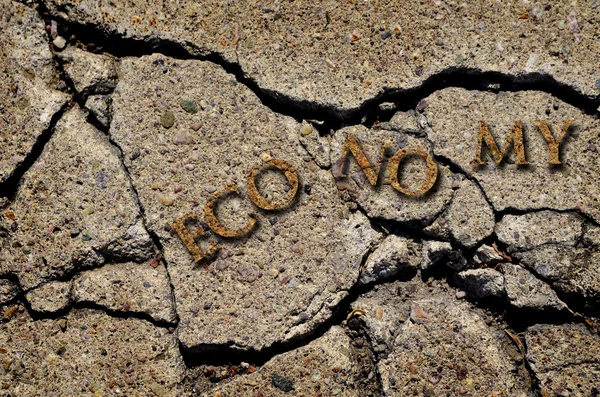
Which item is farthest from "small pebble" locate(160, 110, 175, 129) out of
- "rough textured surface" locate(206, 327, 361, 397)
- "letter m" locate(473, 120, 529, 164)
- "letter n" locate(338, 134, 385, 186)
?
"letter m" locate(473, 120, 529, 164)

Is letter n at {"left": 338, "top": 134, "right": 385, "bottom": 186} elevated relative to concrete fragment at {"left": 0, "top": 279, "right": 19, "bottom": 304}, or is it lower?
elevated

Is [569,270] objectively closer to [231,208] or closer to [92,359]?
[231,208]

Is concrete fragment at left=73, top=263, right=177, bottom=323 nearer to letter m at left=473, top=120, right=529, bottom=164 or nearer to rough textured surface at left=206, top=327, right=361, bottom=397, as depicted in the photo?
rough textured surface at left=206, top=327, right=361, bottom=397

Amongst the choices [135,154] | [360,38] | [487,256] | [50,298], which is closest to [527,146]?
[487,256]

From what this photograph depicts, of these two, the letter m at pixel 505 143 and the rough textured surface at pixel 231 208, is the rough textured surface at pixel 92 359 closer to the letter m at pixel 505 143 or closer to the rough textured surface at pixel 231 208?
the rough textured surface at pixel 231 208

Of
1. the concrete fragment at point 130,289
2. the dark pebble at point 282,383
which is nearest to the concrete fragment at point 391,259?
the dark pebble at point 282,383

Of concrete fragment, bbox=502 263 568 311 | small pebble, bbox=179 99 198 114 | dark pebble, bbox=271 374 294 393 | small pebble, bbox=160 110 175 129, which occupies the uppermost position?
small pebble, bbox=179 99 198 114

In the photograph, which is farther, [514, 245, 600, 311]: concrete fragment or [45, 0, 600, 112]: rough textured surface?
[45, 0, 600, 112]: rough textured surface
